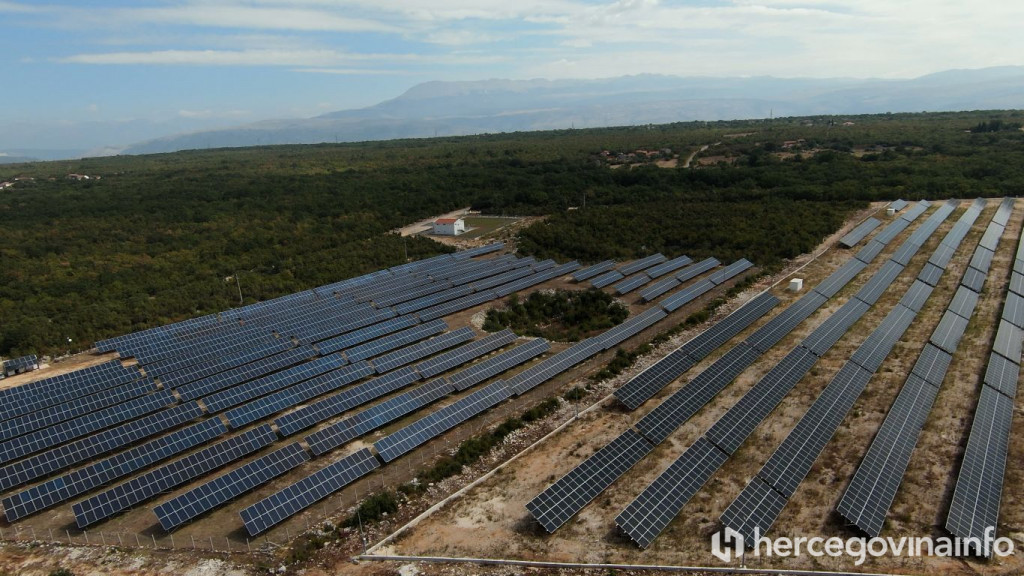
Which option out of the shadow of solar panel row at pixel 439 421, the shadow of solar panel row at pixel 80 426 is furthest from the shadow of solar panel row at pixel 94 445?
the shadow of solar panel row at pixel 439 421

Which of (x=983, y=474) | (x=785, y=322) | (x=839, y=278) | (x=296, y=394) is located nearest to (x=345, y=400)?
(x=296, y=394)

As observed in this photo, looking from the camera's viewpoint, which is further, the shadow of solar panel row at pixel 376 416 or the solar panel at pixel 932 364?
the solar panel at pixel 932 364

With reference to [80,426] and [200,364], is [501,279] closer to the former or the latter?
[200,364]

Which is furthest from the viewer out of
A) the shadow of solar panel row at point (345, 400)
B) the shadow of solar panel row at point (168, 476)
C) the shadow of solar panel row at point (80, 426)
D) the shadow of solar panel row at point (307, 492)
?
the shadow of solar panel row at point (345, 400)

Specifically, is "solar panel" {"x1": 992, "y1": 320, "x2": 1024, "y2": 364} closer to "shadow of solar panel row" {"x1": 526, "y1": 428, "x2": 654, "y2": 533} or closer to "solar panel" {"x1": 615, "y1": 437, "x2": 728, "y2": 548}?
"solar panel" {"x1": 615, "y1": 437, "x2": 728, "y2": 548}

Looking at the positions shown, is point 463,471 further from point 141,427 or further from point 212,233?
point 212,233

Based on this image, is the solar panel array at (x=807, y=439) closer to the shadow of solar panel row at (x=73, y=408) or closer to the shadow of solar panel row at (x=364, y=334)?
the shadow of solar panel row at (x=364, y=334)
